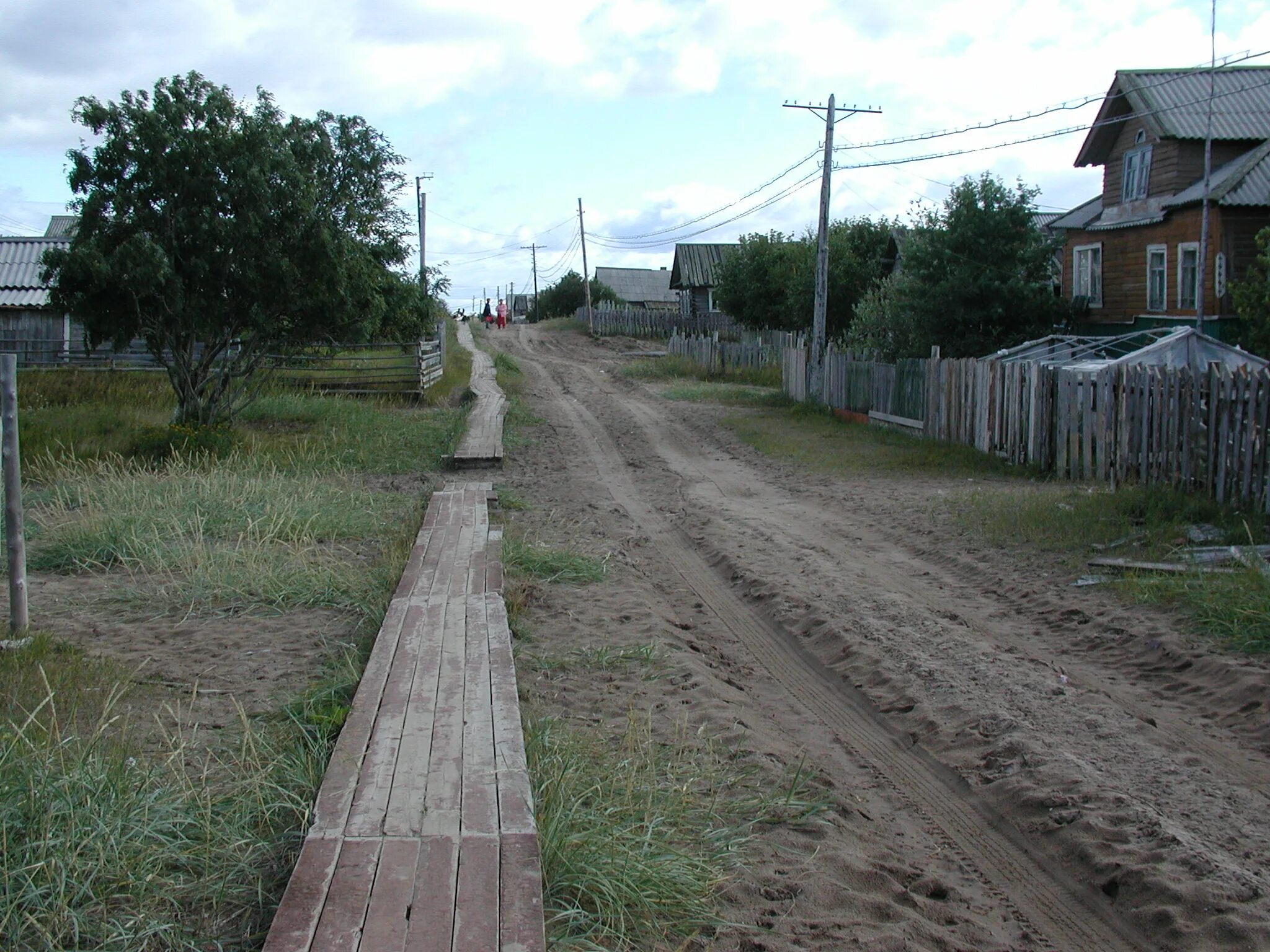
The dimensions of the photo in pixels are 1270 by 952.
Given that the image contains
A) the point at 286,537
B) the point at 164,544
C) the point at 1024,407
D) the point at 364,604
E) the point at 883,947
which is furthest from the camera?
the point at 1024,407

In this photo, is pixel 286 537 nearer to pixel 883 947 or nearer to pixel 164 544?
pixel 164 544

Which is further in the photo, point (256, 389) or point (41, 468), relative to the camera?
point (256, 389)

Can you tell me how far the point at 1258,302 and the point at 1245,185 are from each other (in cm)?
556

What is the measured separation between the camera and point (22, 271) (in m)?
31.7

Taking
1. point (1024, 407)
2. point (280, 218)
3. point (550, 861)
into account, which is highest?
point (280, 218)

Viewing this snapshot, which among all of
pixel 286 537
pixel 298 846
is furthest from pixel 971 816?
pixel 286 537

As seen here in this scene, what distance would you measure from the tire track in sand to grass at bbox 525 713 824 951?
0.57 meters

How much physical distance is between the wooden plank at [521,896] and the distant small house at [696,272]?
5917 cm

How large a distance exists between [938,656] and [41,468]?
422 inches

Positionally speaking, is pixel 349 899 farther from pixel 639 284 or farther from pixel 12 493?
pixel 639 284

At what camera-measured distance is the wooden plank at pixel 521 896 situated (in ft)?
9.86

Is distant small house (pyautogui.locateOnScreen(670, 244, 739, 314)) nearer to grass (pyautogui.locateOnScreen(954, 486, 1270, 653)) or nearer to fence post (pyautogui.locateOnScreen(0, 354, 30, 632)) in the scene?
grass (pyautogui.locateOnScreen(954, 486, 1270, 653))

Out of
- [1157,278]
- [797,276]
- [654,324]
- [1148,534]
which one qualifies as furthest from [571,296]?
[1148,534]

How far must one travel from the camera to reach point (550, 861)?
Result: 364 centimetres
